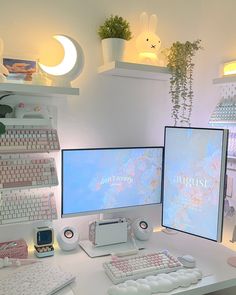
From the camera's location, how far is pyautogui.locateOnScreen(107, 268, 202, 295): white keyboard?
1251 millimetres

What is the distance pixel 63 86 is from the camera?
153cm

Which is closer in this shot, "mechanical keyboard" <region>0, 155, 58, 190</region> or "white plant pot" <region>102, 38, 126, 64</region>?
"mechanical keyboard" <region>0, 155, 58, 190</region>

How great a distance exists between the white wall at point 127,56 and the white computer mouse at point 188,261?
1.86 ft

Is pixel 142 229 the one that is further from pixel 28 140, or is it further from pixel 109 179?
pixel 28 140

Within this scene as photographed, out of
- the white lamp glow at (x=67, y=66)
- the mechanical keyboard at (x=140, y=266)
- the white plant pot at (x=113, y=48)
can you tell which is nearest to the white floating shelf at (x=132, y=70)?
the white plant pot at (x=113, y=48)

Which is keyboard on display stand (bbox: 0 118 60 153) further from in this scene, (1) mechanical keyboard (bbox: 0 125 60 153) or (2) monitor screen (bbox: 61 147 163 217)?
(2) monitor screen (bbox: 61 147 163 217)

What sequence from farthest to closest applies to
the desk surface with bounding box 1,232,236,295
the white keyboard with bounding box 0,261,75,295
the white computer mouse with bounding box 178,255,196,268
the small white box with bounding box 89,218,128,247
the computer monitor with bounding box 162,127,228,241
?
the small white box with bounding box 89,218,128,247
the computer monitor with bounding box 162,127,228,241
the white computer mouse with bounding box 178,255,196,268
the desk surface with bounding box 1,232,236,295
the white keyboard with bounding box 0,261,75,295

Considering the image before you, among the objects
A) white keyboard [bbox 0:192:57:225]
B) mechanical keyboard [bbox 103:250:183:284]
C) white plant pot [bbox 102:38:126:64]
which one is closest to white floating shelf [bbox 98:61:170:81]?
white plant pot [bbox 102:38:126:64]

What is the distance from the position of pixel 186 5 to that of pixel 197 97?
599 millimetres

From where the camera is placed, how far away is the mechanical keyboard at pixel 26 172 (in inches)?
59.8

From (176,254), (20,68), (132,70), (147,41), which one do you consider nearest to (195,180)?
(176,254)

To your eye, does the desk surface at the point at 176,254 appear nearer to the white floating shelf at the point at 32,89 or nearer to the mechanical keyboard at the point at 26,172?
the mechanical keyboard at the point at 26,172

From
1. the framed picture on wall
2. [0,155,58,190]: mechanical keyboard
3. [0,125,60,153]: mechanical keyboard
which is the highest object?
the framed picture on wall

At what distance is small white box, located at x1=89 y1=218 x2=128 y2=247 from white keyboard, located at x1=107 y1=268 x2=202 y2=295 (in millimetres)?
414
